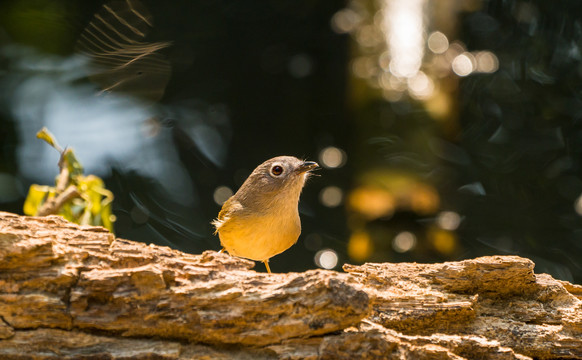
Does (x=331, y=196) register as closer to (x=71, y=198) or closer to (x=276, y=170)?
(x=276, y=170)

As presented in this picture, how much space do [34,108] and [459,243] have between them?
317 centimetres

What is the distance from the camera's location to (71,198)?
9.43 ft

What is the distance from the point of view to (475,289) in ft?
6.86

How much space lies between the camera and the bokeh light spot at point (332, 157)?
377 centimetres

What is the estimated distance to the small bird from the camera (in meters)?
2.64

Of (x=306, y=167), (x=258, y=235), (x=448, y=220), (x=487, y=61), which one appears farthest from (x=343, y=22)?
(x=258, y=235)

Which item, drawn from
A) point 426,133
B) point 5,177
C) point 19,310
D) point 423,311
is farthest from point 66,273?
point 426,133

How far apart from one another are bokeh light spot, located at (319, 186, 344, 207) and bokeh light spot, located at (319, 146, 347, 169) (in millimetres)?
164

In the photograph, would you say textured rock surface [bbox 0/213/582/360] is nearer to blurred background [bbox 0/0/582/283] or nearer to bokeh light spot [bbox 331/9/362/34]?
blurred background [bbox 0/0/582/283]

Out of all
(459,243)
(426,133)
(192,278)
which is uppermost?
(426,133)

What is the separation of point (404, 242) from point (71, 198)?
229 cm

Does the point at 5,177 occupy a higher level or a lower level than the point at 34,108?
lower

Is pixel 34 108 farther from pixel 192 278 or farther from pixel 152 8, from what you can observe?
pixel 192 278

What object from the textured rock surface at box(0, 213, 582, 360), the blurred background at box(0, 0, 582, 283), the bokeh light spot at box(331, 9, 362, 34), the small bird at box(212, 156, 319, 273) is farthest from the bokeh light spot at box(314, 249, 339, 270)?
the textured rock surface at box(0, 213, 582, 360)
